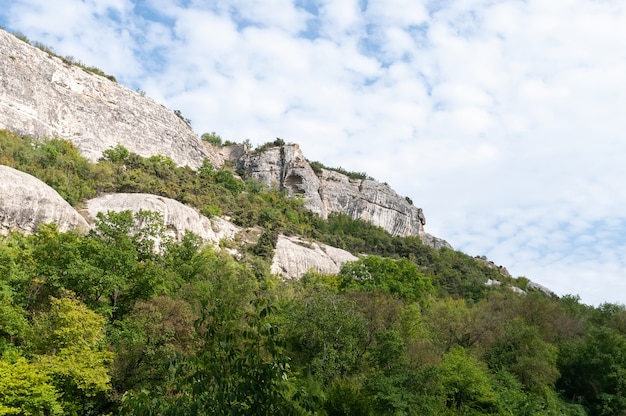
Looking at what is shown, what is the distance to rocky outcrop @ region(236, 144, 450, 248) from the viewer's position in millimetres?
84062

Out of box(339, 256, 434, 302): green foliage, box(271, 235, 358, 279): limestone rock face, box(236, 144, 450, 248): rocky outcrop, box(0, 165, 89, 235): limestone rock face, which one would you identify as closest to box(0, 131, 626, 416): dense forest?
box(339, 256, 434, 302): green foliage

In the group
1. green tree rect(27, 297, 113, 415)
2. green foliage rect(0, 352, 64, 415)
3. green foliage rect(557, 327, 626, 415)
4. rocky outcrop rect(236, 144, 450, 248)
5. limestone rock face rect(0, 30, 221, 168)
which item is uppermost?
rocky outcrop rect(236, 144, 450, 248)

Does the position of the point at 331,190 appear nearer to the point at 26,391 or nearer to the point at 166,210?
the point at 166,210

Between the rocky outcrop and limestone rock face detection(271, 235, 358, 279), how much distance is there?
24249mm

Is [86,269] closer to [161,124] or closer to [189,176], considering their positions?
[189,176]

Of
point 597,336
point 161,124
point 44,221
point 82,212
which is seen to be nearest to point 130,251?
point 44,221

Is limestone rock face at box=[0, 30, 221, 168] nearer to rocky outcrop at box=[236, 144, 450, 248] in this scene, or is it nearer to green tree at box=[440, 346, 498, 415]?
rocky outcrop at box=[236, 144, 450, 248]

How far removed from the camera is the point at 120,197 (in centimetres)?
4425

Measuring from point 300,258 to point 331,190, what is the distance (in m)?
38.4

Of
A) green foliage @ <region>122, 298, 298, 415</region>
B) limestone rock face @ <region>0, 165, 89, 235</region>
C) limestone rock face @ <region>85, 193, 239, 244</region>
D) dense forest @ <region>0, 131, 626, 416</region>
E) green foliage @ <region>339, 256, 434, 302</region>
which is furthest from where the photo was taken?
green foliage @ <region>339, 256, 434, 302</region>

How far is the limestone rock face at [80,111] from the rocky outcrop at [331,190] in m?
11.2

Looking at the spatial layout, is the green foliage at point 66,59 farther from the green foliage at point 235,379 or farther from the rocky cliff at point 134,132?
the green foliage at point 235,379

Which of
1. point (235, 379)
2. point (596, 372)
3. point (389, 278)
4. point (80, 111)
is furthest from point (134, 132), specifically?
point (235, 379)

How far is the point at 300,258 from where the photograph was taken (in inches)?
2025
